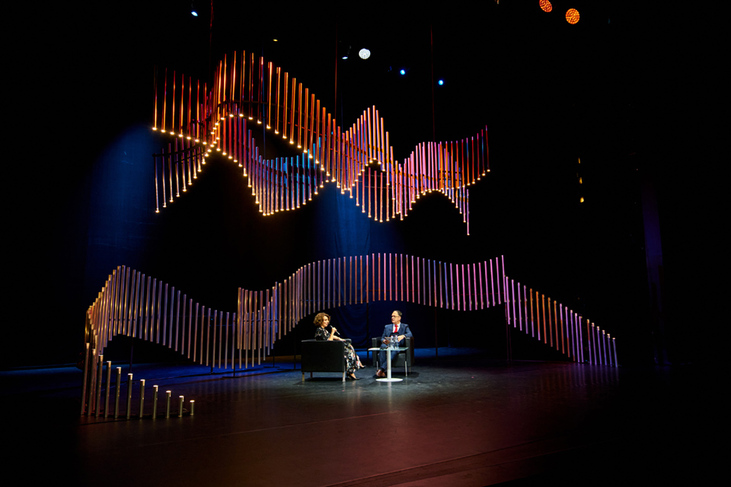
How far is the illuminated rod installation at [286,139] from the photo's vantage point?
22.9 ft

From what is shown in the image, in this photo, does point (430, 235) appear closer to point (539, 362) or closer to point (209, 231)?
point (539, 362)

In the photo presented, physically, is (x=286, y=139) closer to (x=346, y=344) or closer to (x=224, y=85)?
(x=224, y=85)

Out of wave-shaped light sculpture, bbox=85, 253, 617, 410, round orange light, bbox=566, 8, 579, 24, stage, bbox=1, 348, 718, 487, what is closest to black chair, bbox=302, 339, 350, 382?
stage, bbox=1, 348, 718, 487

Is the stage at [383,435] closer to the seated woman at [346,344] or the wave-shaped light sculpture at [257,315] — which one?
the seated woman at [346,344]

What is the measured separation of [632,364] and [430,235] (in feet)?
20.2

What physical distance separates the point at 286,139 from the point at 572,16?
18.9ft

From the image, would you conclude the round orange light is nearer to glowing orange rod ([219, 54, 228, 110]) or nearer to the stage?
glowing orange rod ([219, 54, 228, 110])

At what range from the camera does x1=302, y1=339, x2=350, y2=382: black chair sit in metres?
7.20

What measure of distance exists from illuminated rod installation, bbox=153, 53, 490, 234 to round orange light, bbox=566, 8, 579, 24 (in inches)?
103

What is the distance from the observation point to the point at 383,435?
382 centimetres

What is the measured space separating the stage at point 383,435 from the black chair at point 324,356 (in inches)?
18.5

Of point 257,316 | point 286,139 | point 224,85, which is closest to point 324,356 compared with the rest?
point 257,316

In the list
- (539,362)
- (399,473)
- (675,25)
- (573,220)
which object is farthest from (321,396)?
(675,25)

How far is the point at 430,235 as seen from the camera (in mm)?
13156
